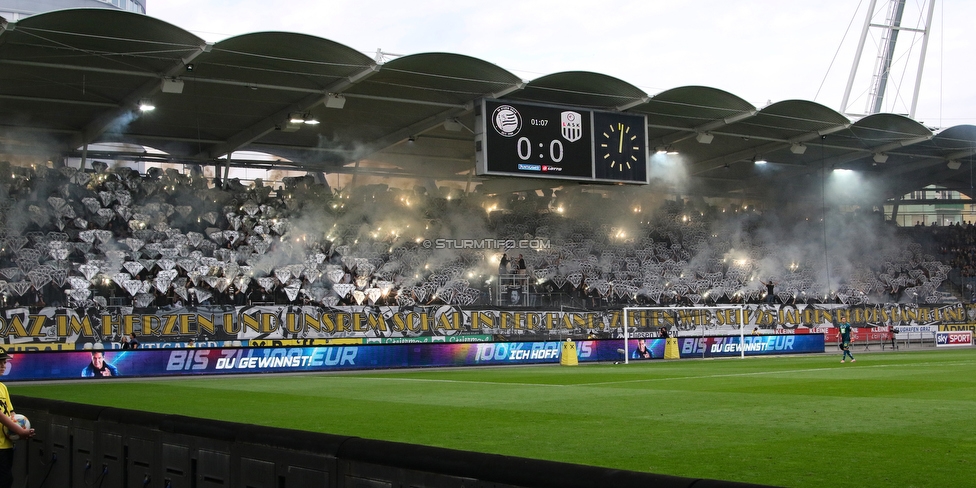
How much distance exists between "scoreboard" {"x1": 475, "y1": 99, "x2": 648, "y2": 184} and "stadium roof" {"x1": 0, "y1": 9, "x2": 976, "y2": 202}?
1383mm

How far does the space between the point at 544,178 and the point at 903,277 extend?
28.9 m

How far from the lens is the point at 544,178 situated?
33469 millimetres

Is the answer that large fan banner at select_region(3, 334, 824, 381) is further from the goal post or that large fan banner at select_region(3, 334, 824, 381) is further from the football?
the football

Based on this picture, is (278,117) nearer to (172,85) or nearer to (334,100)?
(334,100)

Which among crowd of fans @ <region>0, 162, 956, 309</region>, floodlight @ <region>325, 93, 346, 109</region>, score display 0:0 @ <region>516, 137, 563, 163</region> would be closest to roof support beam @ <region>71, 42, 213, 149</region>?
crowd of fans @ <region>0, 162, 956, 309</region>

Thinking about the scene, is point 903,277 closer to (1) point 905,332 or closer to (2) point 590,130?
(1) point 905,332

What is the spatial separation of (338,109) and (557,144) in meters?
11.3

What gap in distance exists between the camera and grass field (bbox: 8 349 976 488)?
966 centimetres

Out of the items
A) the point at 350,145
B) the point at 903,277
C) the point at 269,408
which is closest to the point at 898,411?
the point at 269,408

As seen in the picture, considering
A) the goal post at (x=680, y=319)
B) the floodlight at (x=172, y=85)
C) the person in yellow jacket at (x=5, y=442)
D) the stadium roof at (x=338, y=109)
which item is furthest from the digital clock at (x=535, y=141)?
the person in yellow jacket at (x=5, y=442)

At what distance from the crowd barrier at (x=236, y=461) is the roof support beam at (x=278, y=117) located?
25301 millimetres

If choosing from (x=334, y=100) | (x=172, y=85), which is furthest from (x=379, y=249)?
(x=172, y=85)

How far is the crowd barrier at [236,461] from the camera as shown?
5.33 m

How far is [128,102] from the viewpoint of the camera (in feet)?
125
